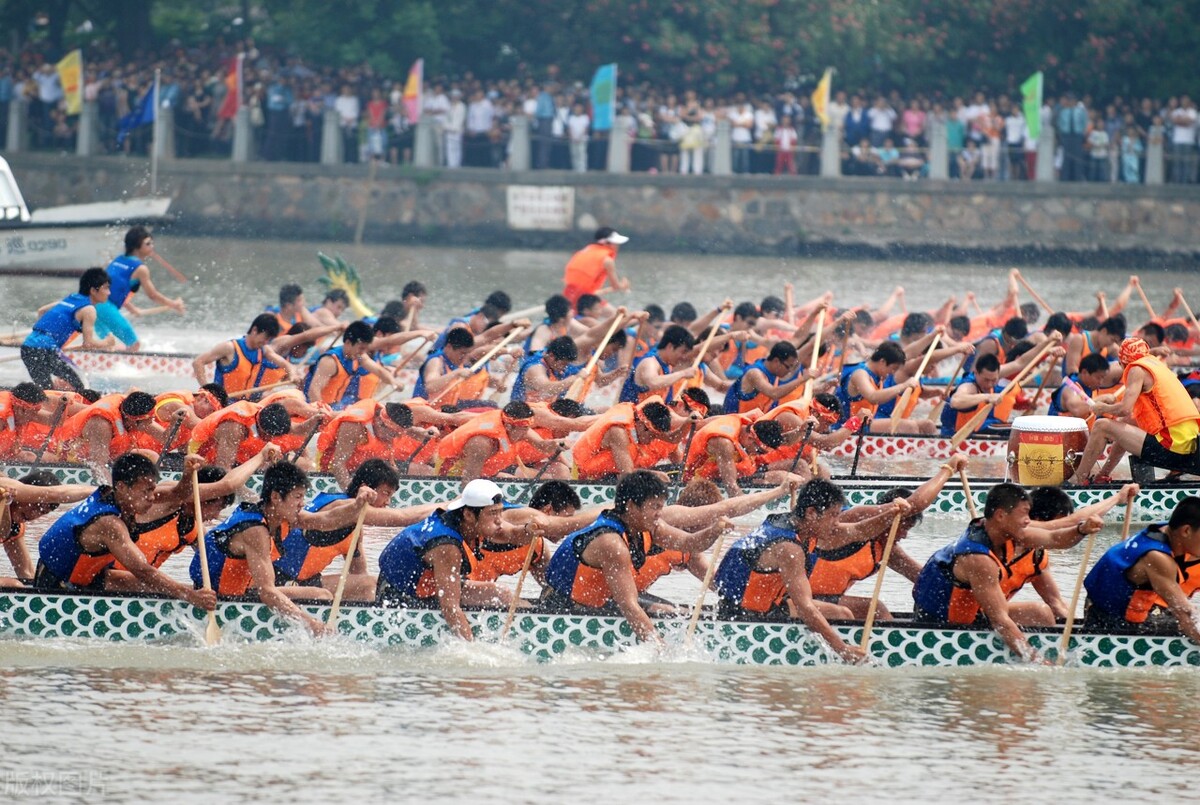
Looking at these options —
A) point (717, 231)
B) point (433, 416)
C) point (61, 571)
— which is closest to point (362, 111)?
point (717, 231)

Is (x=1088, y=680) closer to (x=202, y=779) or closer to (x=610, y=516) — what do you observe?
(x=610, y=516)

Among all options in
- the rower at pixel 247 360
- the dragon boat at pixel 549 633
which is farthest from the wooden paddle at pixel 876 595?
the rower at pixel 247 360

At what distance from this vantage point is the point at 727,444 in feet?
34.3

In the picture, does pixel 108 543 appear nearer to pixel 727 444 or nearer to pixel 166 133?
pixel 727 444

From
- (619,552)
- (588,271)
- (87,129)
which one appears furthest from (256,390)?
(87,129)

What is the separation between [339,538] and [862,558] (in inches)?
87.3

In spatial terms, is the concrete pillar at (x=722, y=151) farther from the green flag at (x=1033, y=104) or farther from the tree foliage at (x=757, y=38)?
the green flag at (x=1033, y=104)

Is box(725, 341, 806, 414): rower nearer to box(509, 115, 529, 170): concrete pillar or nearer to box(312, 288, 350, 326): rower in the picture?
box(312, 288, 350, 326): rower

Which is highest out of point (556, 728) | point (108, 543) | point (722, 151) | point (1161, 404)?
point (722, 151)

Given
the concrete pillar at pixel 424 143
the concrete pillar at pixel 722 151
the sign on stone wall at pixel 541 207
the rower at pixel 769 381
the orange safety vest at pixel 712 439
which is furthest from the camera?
the concrete pillar at pixel 424 143

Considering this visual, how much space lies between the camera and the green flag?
1008 inches

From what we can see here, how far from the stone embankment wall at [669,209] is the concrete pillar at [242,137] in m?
0.27

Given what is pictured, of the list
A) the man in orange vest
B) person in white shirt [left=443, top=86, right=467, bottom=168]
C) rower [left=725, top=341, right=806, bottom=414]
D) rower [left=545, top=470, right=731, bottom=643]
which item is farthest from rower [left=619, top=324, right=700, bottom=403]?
person in white shirt [left=443, top=86, right=467, bottom=168]

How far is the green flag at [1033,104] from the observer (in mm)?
25594
